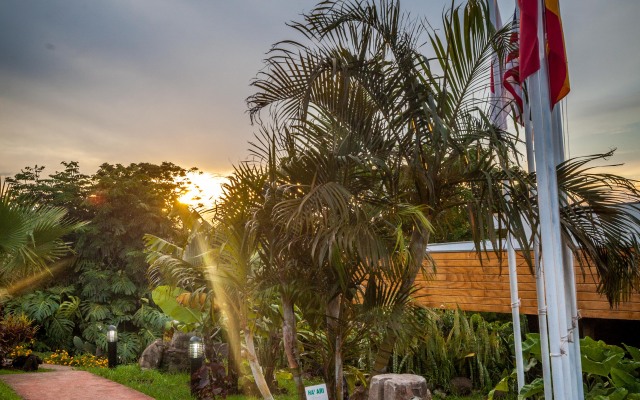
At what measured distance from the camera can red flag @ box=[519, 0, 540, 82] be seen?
4.04 meters

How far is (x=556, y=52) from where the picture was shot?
4.13m

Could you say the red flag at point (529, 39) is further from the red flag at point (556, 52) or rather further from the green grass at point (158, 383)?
the green grass at point (158, 383)

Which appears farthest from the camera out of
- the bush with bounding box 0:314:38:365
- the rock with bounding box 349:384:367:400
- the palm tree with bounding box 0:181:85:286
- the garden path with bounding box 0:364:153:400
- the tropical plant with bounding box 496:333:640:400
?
the bush with bounding box 0:314:38:365

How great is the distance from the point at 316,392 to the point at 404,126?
2275mm

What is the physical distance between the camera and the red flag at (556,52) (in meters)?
4.12

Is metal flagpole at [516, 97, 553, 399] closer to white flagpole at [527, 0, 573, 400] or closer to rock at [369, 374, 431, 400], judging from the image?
white flagpole at [527, 0, 573, 400]

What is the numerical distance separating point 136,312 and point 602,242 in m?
13.4

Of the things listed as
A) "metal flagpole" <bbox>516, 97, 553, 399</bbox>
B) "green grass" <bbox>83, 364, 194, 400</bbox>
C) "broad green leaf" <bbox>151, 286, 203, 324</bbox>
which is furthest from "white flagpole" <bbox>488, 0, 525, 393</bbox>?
"broad green leaf" <bbox>151, 286, 203, 324</bbox>

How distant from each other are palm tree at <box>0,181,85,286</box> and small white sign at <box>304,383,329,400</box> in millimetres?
3868

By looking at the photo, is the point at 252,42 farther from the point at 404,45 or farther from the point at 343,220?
the point at 343,220

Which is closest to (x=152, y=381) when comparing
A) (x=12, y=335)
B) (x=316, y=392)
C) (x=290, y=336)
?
(x=12, y=335)

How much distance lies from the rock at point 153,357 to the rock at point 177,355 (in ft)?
0.33

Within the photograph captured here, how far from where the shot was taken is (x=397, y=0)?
189 inches

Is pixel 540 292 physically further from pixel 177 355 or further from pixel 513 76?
pixel 177 355
